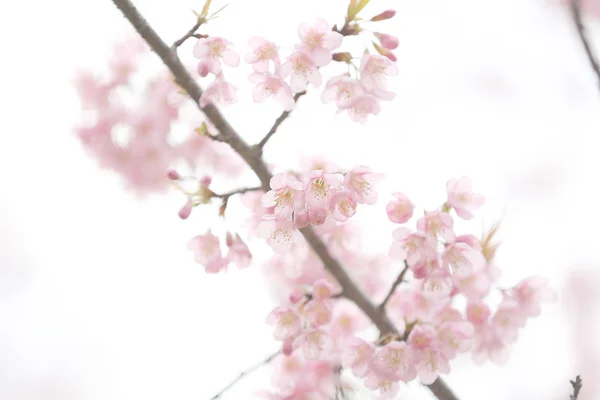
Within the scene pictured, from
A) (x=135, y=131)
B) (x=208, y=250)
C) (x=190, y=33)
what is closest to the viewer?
(x=190, y=33)

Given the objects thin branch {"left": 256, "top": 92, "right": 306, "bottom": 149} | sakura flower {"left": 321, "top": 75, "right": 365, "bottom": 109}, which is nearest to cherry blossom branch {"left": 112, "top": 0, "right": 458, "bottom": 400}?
thin branch {"left": 256, "top": 92, "right": 306, "bottom": 149}

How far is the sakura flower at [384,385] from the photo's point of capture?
69 centimetres

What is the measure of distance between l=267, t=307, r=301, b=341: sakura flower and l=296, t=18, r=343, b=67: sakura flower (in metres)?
0.33

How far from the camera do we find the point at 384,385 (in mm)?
691

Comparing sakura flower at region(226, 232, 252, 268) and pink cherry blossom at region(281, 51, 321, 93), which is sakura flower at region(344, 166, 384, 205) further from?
sakura flower at region(226, 232, 252, 268)

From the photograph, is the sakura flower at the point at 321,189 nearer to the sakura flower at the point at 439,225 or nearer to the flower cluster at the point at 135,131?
the sakura flower at the point at 439,225

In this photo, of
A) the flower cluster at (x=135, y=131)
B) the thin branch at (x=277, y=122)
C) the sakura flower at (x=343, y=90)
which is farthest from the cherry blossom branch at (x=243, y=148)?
the flower cluster at (x=135, y=131)

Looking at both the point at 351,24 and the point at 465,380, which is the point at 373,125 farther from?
the point at 351,24

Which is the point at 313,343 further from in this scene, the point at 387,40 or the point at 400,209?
the point at 387,40

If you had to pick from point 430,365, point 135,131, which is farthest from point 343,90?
point 135,131

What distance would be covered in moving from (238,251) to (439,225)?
285mm

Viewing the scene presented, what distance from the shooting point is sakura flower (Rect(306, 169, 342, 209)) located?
22.5 inches

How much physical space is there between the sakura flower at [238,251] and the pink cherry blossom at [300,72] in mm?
248

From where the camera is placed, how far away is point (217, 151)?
3.70 ft
